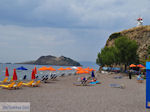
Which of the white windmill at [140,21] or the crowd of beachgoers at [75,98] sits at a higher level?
the white windmill at [140,21]

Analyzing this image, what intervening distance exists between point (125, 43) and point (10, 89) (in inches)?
1391

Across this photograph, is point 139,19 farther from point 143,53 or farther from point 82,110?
point 82,110

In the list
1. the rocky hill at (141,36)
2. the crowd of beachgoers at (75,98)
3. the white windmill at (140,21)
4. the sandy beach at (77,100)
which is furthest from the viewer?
the white windmill at (140,21)

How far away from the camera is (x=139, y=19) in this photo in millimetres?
72312

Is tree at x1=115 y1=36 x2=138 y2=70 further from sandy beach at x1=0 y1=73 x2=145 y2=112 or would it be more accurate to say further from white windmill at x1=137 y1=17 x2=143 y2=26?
sandy beach at x1=0 y1=73 x2=145 y2=112

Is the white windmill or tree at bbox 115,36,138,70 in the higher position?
the white windmill

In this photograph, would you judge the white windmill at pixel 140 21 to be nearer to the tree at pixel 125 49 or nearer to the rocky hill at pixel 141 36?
the rocky hill at pixel 141 36

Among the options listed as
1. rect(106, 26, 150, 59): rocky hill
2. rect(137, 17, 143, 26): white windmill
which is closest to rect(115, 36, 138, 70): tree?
rect(106, 26, 150, 59): rocky hill

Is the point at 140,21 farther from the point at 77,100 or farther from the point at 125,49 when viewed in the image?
the point at 77,100

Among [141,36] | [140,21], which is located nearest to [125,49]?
[141,36]

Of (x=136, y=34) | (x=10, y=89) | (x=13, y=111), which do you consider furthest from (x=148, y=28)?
(x=13, y=111)

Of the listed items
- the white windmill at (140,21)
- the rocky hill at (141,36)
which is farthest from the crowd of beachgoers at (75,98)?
the white windmill at (140,21)

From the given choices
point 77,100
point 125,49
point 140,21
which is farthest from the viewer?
point 140,21

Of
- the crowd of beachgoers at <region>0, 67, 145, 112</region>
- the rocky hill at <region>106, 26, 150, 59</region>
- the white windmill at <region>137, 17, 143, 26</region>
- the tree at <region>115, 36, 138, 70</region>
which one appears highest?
the white windmill at <region>137, 17, 143, 26</region>
